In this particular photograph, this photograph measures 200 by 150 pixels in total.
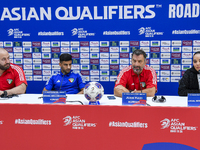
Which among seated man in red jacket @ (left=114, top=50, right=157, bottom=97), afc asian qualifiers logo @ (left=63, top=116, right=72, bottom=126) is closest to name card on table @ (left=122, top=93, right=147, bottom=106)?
afc asian qualifiers logo @ (left=63, top=116, right=72, bottom=126)

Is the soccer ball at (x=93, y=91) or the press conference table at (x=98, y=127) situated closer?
the press conference table at (x=98, y=127)

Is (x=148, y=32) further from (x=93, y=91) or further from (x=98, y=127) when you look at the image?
(x=98, y=127)

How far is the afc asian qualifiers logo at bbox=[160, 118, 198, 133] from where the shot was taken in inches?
43.6

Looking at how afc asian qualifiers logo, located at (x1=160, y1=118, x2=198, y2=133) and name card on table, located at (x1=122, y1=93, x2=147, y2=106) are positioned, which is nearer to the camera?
afc asian qualifiers logo, located at (x1=160, y1=118, x2=198, y2=133)

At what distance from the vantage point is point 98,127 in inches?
46.3

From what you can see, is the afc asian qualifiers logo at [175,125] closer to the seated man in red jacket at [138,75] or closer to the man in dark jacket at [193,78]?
the seated man in red jacket at [138,75]

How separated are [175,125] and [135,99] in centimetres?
34

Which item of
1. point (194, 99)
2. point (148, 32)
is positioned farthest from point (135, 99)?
point (148, 32)

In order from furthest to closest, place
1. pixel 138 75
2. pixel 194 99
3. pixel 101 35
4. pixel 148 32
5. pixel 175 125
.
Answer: pixel 101 35, pixel 148 32, pixel 138 75, pixel 194 99, pixel 175 125

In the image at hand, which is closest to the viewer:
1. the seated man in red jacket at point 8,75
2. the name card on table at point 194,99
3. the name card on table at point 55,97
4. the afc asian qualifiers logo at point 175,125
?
the afc asian qualifiers logo at point 175,125

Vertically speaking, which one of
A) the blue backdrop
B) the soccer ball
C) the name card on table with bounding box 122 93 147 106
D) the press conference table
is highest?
the blue backdrop

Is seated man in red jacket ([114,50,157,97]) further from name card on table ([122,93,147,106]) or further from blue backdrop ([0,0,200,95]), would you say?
blue backdrop ([0,0,200,95])

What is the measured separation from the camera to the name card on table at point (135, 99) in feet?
4.39

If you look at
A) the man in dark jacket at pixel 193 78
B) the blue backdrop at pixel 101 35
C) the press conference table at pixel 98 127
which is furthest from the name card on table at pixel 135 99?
the blue backdrop at pixel 101 35
